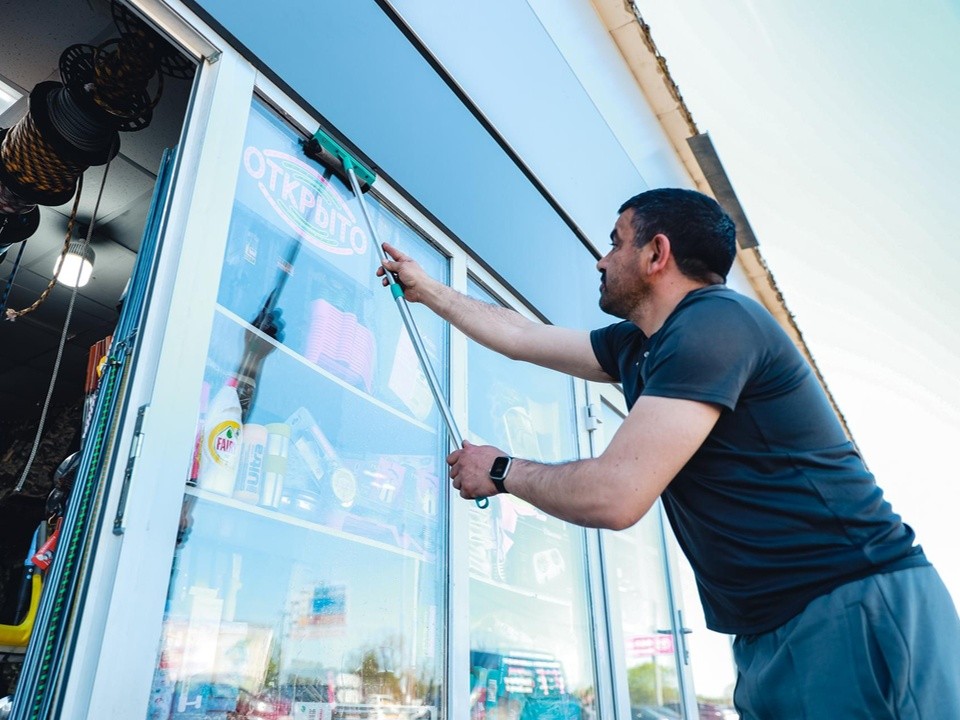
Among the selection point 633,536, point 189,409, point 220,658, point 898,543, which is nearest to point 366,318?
point 189,409

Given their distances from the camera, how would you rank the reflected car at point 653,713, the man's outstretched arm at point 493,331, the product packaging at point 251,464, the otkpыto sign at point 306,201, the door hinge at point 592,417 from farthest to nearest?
the door hinge at point 592,417
the reflected car at point 653,713
the man's outstretched arm at point 493,331
the otkpыto sign at point 306,201
the product packaging at point 251,464

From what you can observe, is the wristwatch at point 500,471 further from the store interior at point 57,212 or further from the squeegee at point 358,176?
the store interior at point 57,212

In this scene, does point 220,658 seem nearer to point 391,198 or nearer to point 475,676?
point 475,676

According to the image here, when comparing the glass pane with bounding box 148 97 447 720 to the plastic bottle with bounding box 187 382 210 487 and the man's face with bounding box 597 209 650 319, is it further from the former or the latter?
the man's face with bounding box 597 209 650 319

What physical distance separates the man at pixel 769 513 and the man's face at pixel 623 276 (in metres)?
0.20

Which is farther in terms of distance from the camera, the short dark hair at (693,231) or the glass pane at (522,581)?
the glass pane at (522,581)

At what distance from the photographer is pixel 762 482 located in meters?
1.16

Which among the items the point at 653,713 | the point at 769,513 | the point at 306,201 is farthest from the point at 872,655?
the point at 653,713

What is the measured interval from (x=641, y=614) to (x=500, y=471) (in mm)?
2007

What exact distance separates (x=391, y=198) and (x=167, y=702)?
139 cm

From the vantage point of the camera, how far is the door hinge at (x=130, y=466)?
105 cm

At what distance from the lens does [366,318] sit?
1.93 m

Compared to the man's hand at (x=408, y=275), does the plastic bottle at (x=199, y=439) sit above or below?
below

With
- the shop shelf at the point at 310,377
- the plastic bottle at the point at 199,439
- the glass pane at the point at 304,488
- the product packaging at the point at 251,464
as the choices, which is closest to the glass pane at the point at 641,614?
the glass pane at the point at 304,488
